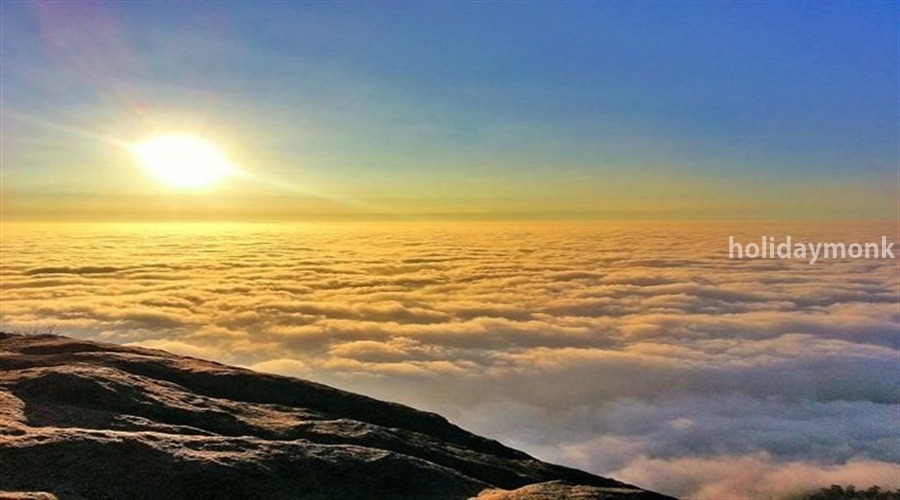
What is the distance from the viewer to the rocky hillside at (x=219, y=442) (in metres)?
6.39

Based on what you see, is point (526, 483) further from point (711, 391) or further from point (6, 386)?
point (711, 391)

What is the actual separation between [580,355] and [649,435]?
793 inches

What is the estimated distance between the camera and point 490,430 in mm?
64438

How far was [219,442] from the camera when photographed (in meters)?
7.45

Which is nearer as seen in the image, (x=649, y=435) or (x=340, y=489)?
(x=340, y=489)

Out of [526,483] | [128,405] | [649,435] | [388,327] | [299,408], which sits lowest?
[649,435]

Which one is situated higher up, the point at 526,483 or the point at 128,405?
the point at 128,405

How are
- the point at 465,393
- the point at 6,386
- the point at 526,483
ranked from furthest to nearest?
the point at 465,393 → the point at 526,483 → the point at 6,386

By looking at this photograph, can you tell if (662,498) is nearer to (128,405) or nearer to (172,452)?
(172,452)

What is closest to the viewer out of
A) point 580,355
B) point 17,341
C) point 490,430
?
point 17,341

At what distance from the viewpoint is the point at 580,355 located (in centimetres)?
8475

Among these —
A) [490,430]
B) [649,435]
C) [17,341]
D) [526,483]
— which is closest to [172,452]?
[526,483]

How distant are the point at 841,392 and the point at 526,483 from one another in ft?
273

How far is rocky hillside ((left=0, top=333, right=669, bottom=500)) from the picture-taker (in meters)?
6.39
